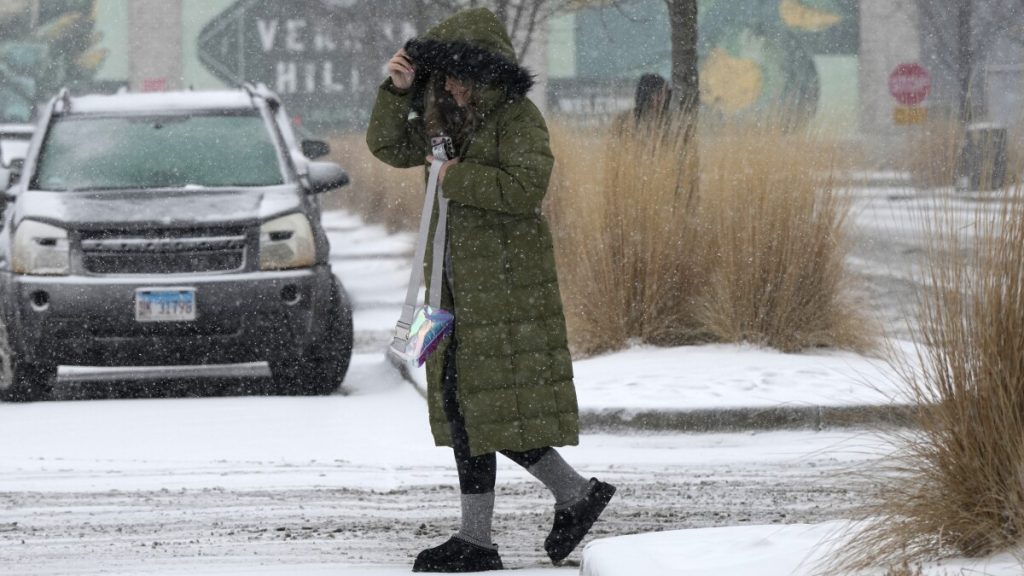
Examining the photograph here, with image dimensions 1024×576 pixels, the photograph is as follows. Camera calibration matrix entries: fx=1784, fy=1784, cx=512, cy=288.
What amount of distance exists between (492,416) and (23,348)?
15.7 ft

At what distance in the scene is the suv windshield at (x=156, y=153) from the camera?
32.5 feet

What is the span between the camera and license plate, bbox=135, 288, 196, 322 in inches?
357

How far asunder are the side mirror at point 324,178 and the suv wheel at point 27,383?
1773 millimetres

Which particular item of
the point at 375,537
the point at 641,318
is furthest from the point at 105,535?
the point at 641,318

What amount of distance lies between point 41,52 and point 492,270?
165 feet

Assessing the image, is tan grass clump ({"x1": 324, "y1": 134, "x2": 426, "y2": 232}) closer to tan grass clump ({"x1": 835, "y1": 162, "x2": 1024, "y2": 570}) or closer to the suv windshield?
the suv windshield

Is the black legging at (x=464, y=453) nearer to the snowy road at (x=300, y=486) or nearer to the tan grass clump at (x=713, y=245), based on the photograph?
the snowy road at (x=300, y=486)

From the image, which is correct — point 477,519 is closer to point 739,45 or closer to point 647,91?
point 647,91

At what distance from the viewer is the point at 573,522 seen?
17.1ft

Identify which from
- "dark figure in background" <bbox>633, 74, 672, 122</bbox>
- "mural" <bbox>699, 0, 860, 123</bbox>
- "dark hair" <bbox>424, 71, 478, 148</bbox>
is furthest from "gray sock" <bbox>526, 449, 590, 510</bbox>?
"mural" <bbox>699, 0, 860, 123</bbox>

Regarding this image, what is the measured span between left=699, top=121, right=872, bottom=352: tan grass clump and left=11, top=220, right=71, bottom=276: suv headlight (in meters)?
3.43

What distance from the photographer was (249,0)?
53906 mm

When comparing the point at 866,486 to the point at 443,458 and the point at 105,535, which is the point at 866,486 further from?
the point at 443,458

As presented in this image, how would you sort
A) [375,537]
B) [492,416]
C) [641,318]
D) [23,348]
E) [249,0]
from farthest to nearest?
[249,0] < [641,318] < [23,348] < [375,537] < [492,416]
